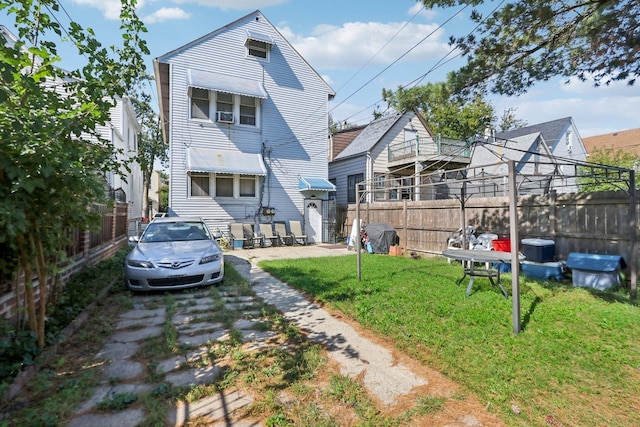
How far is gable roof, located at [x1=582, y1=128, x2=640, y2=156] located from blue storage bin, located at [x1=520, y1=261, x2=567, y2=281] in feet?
97.4

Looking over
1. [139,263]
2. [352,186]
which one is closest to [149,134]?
[352,186]

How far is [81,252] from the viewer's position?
20.8 ft

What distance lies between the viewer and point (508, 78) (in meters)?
6.09

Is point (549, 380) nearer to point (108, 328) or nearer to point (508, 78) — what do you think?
point (108, 328)

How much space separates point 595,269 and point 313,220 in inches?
413

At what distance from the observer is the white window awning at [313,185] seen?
558 inches

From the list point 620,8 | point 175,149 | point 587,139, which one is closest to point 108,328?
point 620,8

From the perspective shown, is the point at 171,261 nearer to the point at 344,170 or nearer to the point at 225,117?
the point at 225,117

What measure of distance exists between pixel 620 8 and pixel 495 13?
5.60 ft

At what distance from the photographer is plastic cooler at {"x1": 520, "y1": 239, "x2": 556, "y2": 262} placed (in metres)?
7.11

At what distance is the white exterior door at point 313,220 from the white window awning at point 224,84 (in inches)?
205

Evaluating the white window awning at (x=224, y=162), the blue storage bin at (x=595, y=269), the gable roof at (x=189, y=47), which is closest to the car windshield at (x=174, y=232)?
the white window awning at (x=224, y=162)

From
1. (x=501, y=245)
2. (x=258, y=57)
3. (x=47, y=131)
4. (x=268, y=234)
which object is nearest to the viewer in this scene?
(x=47, y=131)

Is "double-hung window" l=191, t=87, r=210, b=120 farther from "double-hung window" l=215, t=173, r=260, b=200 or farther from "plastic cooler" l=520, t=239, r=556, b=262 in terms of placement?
"plastic cooler" l=520, t=239, r=556, b=262
